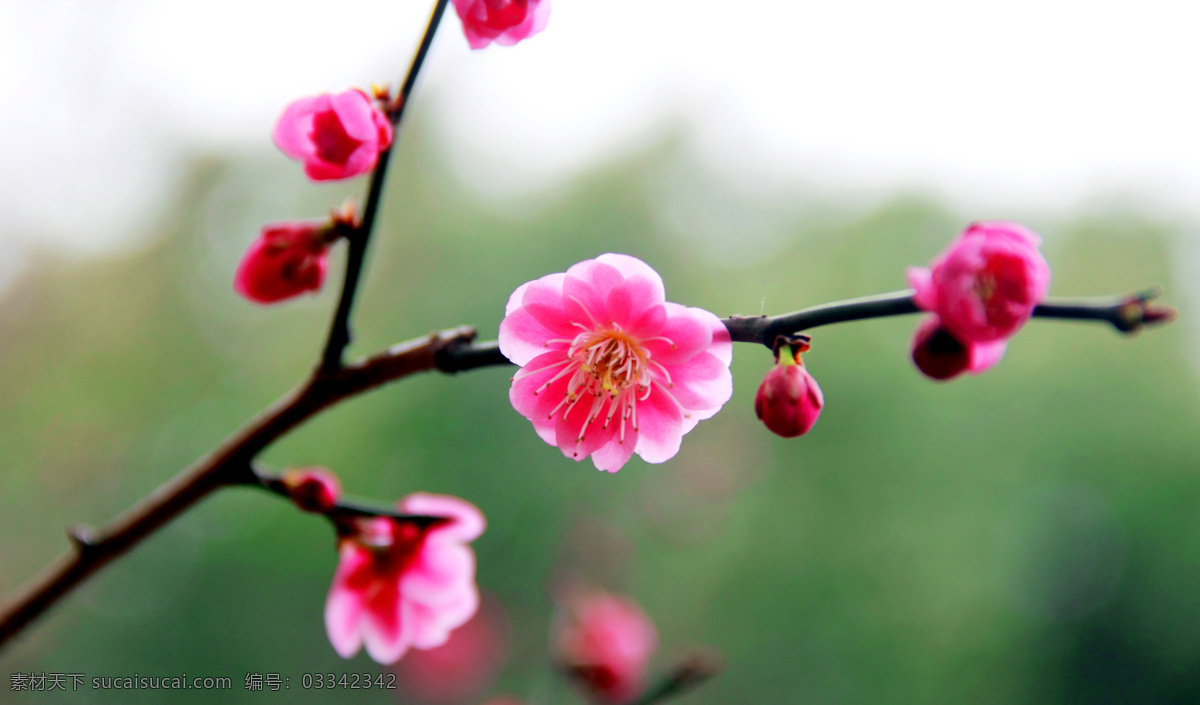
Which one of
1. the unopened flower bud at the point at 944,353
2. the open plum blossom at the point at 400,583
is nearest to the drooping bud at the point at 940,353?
the unopened flower bud at the point at 944,353

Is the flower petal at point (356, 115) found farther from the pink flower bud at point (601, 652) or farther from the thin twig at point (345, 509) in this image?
the pink flower bud at point (601, 652)

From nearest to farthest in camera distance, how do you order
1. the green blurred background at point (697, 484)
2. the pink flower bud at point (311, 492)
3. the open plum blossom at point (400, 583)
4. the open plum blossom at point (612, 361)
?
the open plum blossom at point (612, 361), the pink flower bud at point (311, 492), the open plum blossom at point (400, 583), the green blurred background at point (697, 484)

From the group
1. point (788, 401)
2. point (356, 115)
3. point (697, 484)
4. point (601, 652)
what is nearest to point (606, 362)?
point (788, 401)

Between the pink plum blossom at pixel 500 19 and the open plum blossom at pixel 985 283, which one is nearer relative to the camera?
the open plum blossom at pixel 985 283

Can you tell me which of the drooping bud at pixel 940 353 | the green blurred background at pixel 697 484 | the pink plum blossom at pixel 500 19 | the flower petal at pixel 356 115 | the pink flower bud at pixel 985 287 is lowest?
the green blurred background at pixel 697 484

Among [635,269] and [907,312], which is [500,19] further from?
[907,312]

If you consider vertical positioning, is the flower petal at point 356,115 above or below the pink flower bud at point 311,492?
above
